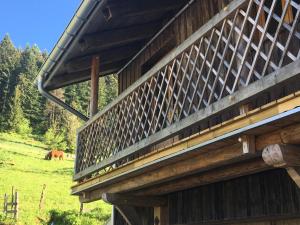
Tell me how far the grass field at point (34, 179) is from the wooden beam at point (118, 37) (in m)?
19.3

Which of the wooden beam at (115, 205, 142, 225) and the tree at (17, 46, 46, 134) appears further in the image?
the tree at (17, 46, 46, 134)

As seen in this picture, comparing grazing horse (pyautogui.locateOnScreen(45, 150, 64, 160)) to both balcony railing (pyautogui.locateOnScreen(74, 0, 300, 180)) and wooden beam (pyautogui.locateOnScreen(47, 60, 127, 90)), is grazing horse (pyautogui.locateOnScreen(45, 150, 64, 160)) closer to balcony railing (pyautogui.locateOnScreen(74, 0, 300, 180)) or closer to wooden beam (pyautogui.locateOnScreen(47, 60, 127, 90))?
wooden beam (pyautogui.locateOnScreen(47, 60, 127, 90))

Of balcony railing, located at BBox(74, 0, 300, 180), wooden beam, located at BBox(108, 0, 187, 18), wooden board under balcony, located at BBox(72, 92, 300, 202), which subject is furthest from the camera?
wooden beam, located at BBox(108, 0, 187, 18)

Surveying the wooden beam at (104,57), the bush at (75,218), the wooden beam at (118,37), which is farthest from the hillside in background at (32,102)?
the wooden beam at (118,37)

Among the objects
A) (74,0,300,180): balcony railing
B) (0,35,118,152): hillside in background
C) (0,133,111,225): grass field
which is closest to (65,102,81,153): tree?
(0,35,118,152): hillside in background

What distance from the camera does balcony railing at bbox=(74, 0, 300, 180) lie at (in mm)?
4074

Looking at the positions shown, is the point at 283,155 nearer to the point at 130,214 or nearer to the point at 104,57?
the point at 130,214

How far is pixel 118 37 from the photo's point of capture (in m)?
9.23

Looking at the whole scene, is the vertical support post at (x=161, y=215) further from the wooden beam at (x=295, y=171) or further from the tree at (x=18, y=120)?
A: the tree at (x=18, y=120)

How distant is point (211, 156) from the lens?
4.82 metres

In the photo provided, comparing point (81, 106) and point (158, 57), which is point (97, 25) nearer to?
point (158, 57)

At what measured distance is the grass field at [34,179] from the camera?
3006 centimetres

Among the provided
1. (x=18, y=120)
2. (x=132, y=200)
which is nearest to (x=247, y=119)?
(x=132, y=200)

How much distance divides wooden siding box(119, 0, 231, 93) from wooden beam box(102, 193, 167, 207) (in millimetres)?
2923
